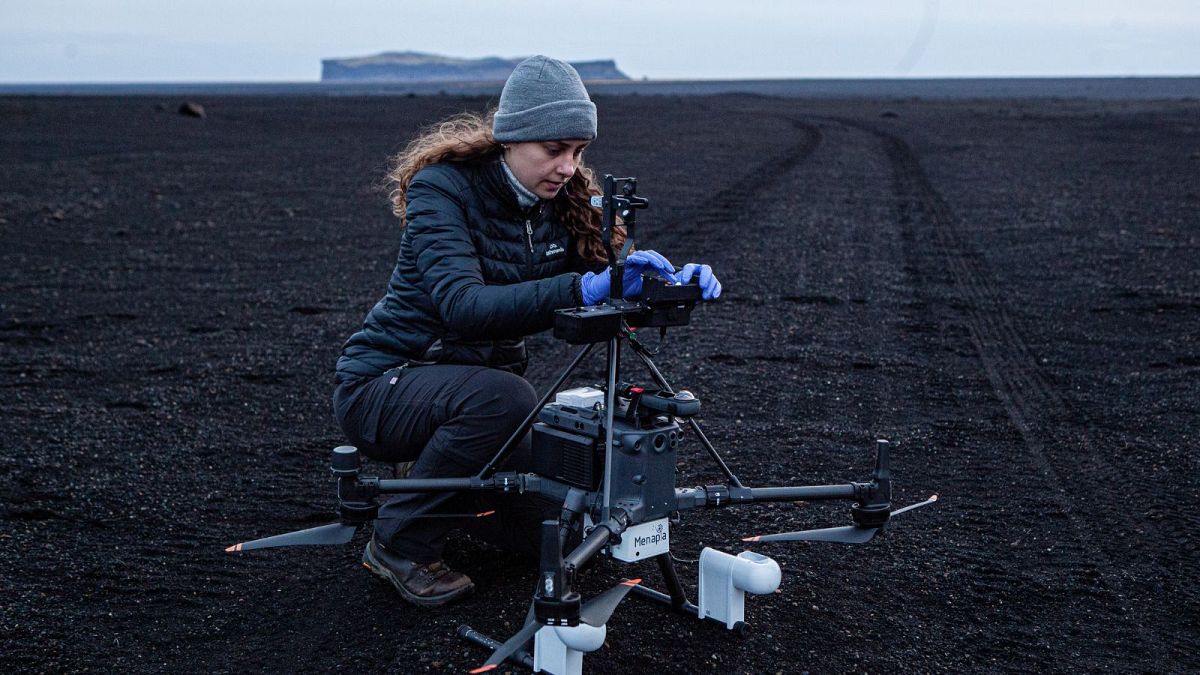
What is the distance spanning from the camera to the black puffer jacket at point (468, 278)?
324 centimetres

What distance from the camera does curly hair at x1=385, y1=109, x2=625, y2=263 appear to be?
3.65 metres

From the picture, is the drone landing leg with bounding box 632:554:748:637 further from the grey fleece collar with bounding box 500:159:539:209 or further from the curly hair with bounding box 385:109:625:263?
the grey fleece collar with bounding box 500:159:539:209

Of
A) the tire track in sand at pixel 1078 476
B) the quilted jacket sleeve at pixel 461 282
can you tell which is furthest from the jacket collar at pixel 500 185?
the tire track in sand at pixel 1078 476

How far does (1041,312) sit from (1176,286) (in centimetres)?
162

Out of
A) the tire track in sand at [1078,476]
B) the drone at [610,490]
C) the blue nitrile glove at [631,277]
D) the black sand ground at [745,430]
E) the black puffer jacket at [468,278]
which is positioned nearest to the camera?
the drone at [610,490]

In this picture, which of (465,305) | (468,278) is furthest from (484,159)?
(465,305)

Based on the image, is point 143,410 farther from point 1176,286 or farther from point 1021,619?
point 1176,286

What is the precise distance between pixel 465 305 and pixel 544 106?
66 centimetres

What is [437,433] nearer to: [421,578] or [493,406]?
[493,406]

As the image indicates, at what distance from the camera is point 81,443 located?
5.40m

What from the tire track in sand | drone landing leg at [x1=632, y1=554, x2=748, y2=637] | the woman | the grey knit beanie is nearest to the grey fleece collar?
the woman

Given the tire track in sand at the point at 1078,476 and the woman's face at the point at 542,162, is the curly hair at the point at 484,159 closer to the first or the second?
the woman's face at the point at 542,162

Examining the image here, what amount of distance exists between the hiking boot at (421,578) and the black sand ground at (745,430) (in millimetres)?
58

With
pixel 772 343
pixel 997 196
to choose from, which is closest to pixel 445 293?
pixel 772 343
